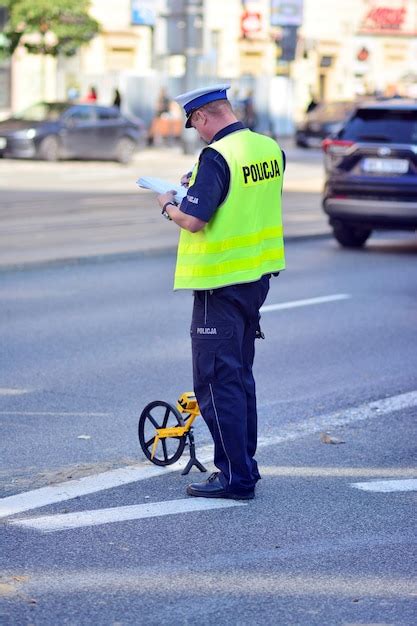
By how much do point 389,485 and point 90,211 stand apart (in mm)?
15465

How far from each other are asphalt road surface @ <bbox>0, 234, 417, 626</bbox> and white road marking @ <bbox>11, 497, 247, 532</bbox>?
1cm

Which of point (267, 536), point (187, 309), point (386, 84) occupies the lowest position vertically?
point (386, 84)

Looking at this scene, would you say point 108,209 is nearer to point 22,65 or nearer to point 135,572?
point 135,572

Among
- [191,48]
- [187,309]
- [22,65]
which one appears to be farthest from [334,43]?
[187,309]

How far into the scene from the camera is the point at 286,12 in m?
44.9

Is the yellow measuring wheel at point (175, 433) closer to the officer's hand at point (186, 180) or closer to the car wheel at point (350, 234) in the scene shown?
the officer's hand at point (186, 180)

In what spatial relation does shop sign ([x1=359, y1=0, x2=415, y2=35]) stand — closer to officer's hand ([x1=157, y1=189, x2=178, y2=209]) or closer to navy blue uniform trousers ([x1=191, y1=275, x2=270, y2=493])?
officer's hand ([x1=157, y1=189, x2=178, y2=209])

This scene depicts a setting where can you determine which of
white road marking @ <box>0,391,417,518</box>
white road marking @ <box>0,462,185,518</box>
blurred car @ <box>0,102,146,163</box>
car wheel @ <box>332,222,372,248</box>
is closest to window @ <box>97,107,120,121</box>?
blurred car @ <box>0,102,146,163</box>

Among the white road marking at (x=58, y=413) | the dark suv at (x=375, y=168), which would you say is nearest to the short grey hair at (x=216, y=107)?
the white road marking at (x=58, y=413)

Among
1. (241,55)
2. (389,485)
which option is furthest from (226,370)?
(241,55)

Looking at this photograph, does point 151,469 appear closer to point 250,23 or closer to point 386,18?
point 250,23

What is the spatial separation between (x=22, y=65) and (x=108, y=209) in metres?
25.7

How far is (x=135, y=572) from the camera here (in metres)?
4.94

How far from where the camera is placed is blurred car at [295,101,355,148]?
44.7 metres
